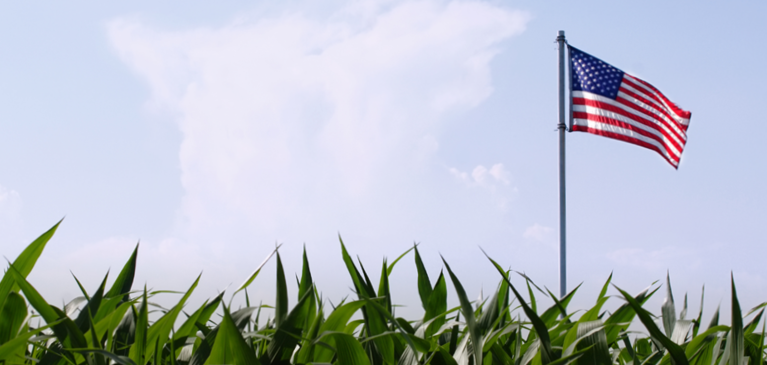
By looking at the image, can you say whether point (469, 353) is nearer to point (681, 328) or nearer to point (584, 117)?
point (681, 328)

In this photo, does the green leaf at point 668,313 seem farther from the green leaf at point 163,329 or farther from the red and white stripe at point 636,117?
the red and white stripe at point 636,117

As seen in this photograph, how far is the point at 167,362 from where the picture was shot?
127cm

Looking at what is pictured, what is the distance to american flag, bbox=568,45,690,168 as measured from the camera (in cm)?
813

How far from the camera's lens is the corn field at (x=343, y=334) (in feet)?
3.16

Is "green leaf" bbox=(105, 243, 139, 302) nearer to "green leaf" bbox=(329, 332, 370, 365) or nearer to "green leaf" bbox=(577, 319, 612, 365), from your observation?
"green leaf" bbox=(329, 332, 370, 365)

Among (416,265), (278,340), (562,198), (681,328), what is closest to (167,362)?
(278,340)

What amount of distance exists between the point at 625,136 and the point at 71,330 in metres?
8.03

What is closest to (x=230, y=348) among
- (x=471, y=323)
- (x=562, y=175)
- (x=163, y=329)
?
(x=163, y=329)

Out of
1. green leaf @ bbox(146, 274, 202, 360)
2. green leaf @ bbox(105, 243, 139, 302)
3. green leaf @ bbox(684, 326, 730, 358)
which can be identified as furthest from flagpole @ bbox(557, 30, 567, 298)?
green leaf @ bbox(146, 274, 202, 360)

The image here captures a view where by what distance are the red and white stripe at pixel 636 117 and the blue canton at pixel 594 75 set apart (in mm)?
78

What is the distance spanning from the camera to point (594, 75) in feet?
27.2

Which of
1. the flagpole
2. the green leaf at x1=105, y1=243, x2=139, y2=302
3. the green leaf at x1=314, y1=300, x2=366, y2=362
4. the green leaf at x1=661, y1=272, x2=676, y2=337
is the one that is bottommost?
the green leaf at x1=661, y1=272, x2=676, y2=337

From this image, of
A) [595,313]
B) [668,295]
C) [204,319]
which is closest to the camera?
[595,313]

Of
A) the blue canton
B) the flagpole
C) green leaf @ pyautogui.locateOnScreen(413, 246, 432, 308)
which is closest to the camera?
green leaf @ pyautogui.locateOnScreen(413, 246, 432, 308)
